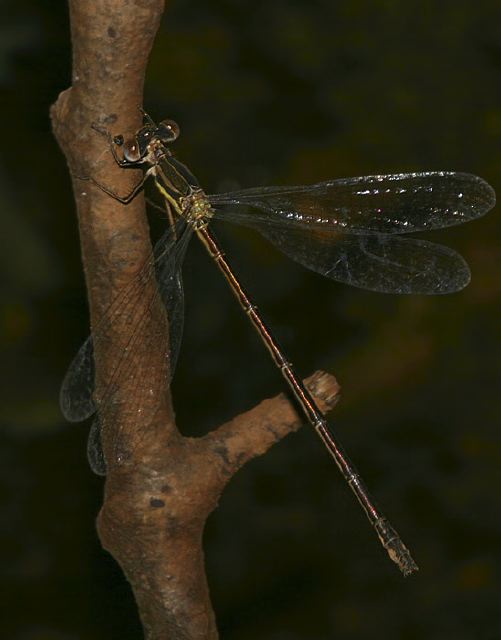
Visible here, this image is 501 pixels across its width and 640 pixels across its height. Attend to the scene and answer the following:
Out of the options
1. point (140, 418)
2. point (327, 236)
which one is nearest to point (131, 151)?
point (140, 418)

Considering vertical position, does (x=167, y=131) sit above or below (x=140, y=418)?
above

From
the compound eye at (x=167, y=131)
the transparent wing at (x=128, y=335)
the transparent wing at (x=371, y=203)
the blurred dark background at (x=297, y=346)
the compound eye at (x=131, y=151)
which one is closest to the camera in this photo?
the compound eye at (x=131, y=151)

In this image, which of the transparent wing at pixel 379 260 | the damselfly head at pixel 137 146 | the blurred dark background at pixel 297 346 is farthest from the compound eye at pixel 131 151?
the blurred dark background at pixel 297 346

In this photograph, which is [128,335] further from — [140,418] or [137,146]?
[137,146]

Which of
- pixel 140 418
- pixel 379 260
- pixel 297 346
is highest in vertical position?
pixel 297 346

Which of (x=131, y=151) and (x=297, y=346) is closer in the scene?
(x=131, y=151)

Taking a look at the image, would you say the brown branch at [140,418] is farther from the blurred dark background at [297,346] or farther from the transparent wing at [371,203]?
the blurred dark background at [297,346]

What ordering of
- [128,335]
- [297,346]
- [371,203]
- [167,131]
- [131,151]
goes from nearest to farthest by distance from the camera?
1. [131,151]
2. [128,335]
3. [167,131]
4. [371,203]
5. [297,346]

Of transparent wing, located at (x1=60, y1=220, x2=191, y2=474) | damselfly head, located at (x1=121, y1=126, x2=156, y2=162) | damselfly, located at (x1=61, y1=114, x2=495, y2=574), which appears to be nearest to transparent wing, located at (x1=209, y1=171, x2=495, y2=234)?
damselfly, located at (x1=61, y1=114, x2=495, y2=574)
